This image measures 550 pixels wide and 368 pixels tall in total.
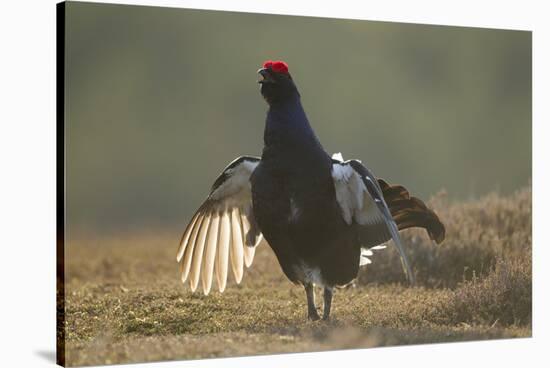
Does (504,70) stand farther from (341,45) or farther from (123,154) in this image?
(123,154)

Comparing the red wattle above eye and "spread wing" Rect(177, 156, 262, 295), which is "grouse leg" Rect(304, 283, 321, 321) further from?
the red wattle above eye

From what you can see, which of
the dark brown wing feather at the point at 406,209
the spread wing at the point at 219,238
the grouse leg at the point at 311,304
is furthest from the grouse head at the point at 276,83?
the grouse leg at the point at 311,304

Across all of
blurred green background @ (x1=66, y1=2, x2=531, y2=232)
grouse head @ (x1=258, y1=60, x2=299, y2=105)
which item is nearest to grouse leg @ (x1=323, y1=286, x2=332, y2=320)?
blurred green background @ (x1=66, y1=2, x2=531, y2=232)

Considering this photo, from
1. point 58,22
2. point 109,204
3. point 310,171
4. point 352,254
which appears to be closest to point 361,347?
point 352,254

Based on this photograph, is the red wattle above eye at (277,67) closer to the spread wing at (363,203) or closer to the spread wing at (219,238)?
the spread wing at (363,203)

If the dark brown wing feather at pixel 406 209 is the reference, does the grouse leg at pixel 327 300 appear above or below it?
below

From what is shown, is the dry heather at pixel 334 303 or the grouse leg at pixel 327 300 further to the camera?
the grouse leg at pixel 327 300

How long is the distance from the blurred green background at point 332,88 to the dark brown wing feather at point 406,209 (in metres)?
0.54

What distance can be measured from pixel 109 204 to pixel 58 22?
4433 mm

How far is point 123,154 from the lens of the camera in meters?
9.52

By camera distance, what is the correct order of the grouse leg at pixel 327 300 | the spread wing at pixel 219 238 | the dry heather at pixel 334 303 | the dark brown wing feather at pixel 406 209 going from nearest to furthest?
the dry heather at pixel 334 303 → the grouse leg at pixel 327 300 → the spread wing at pixel 219 238 → the dark brown wing feather at pixel 406 209

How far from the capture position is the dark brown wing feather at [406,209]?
8.34 meters

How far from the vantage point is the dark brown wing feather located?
834cm

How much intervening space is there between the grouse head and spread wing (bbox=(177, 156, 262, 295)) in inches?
35.6
